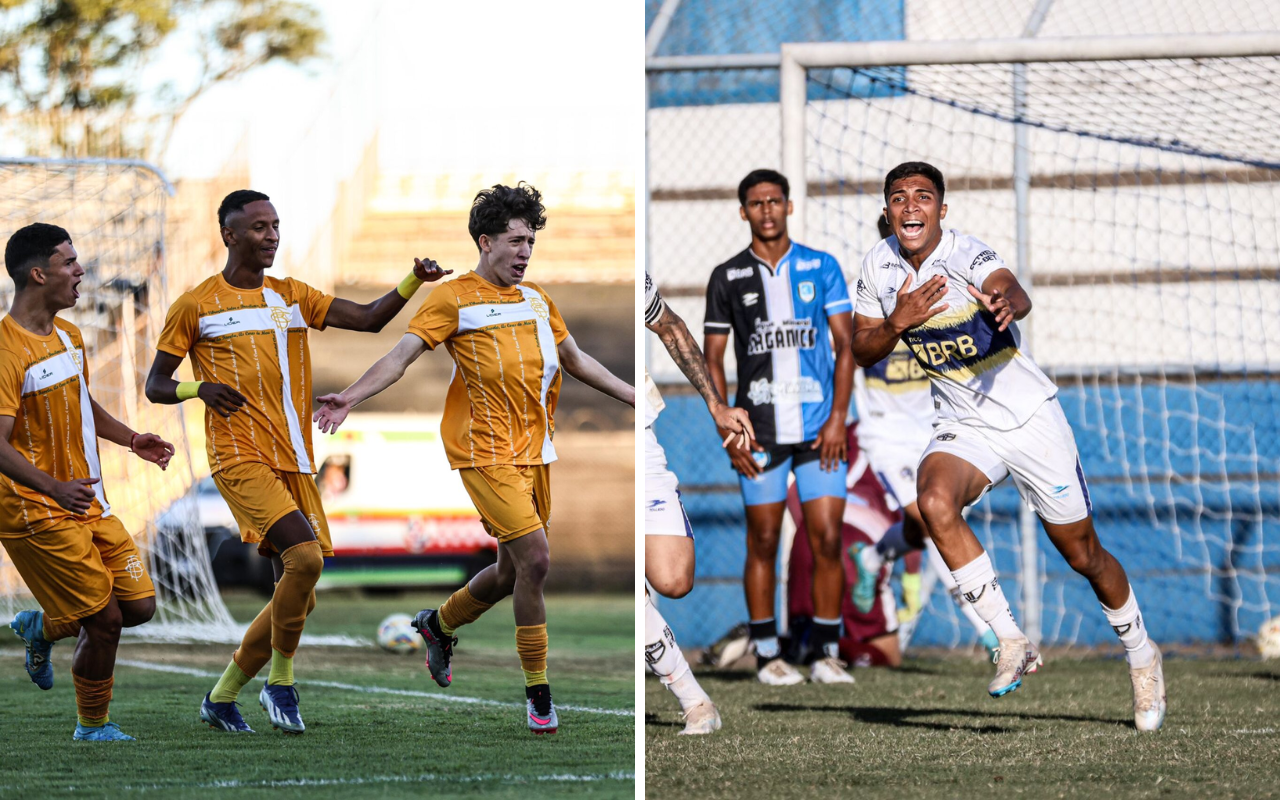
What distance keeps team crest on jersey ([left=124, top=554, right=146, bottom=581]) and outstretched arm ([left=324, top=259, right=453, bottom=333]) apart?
1.10 meters

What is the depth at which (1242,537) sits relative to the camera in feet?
30.9

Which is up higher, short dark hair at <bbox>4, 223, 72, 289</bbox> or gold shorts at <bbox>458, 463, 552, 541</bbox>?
short dark hair at <bbox>4, 223, 72, 289</bbox>

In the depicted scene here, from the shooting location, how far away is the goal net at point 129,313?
30.9ft

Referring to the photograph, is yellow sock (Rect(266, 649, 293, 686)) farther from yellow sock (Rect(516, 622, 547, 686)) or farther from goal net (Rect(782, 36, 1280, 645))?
goal net (Rect(782, 36, 1280, 645))

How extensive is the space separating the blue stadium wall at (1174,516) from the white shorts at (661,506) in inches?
176

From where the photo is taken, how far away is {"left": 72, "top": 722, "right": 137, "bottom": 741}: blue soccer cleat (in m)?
5.07

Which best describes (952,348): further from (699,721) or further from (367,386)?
(367,386)

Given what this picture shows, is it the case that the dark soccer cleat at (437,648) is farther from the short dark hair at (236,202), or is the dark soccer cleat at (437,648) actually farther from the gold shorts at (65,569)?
the short dark hair at (236,202)

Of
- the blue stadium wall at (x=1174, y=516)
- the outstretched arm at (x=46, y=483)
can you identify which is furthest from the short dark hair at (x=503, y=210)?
the blue stadium wall at (x=1174, y=516)

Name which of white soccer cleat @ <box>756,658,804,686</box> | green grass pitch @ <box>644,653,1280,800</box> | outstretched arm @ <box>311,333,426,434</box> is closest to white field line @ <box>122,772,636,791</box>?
green grass pitch @ <box>644,653,1280,800</box>

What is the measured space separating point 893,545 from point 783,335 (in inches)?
56.2

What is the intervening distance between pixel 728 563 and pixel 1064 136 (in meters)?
3.61

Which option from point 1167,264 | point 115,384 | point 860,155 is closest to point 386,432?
point 115,384

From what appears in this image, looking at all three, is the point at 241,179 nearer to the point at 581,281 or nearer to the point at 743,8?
the point at 581,281
